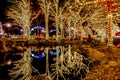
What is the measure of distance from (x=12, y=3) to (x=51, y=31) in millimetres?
15927

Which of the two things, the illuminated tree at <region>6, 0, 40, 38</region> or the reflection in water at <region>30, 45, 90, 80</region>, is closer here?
the reflection in water at <region>30, 45, 90, 80</region>

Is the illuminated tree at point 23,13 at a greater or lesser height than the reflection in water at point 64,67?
greater

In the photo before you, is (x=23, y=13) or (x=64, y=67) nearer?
(x=64, y=67)

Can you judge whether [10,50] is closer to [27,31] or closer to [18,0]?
[27,31]

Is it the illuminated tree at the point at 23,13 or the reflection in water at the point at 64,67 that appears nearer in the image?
the reflection in water at the point at 64,67

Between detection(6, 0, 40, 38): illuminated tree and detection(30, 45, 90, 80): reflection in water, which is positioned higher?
detection(6, 0, 40, 38): illuminated tree

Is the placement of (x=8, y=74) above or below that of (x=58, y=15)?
below

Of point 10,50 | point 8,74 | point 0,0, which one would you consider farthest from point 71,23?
point 8,74

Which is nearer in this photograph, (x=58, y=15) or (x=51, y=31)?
(x=58, y=15)

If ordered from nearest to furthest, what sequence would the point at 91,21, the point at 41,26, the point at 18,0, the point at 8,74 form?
the point at 8,74 < the point at 91,21 < the point at 18,0 < the point at 41,26

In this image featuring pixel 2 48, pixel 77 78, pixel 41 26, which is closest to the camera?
pixel 77 78

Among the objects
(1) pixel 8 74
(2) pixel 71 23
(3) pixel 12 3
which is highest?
(3) pixel 12 3

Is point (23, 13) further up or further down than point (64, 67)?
further up

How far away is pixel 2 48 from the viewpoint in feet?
91.6
